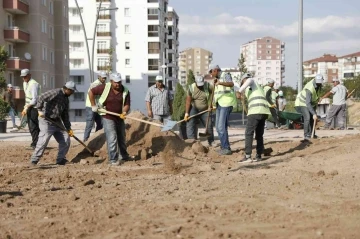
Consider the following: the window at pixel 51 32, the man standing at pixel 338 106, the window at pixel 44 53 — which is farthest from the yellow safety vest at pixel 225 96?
the window at pixel 51 32

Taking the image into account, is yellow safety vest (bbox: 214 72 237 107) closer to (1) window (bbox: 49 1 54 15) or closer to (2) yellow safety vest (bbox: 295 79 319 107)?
(2) yellow safety vest (bbox: 295 79 319 107)

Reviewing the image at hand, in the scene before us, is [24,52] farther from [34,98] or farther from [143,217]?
A: [143,217]

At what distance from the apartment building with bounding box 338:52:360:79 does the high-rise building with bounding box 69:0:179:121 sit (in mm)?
83464

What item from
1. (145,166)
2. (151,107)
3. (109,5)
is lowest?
(145,166)

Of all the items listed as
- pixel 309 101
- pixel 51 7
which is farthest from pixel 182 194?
pixel 51 7

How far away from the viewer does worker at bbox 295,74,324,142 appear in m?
14.2

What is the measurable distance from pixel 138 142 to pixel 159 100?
1974mm

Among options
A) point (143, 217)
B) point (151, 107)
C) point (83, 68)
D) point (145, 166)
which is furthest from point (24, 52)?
point (143, 217)

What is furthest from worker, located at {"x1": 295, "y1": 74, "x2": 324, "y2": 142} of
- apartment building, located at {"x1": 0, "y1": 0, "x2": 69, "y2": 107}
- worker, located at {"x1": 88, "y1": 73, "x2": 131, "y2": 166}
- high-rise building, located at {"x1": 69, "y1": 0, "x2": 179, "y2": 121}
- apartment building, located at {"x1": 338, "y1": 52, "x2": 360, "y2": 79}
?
apartment building, located at {"x1": 338, "y1": 52, "x2": 360, "y2": 79}

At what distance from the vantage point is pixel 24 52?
53.4 m

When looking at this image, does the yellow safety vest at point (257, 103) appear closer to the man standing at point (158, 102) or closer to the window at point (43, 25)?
the man standing at point (158, 102)

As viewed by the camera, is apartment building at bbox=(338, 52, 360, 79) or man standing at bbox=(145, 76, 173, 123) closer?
man standing at bbox=(145, 76, 173, 123)

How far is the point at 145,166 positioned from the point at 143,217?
4.72 meters

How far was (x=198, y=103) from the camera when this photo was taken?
13.9 m
